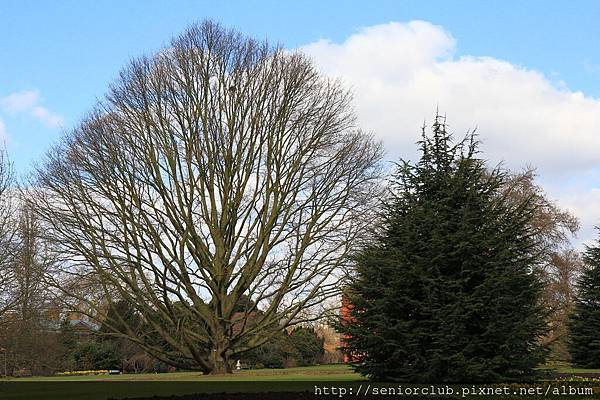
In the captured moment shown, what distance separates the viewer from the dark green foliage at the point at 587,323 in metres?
32.2

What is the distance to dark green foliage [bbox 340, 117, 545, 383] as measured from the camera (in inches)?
635

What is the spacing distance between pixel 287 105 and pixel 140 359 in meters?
24.4

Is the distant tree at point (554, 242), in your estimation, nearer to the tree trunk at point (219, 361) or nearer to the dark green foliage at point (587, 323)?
the dark green foliage at point (587, 323)

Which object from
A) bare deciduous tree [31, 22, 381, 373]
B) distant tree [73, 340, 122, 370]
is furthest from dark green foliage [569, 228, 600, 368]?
distant tree [73, 340, 122, 370]

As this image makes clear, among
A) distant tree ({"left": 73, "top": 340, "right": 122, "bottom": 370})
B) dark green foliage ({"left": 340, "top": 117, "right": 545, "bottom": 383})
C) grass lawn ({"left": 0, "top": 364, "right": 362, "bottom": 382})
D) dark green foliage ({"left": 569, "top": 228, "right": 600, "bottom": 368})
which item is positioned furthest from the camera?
distant tree ({"left": 73, "top": 340, "right": 122, "bottom": 370})

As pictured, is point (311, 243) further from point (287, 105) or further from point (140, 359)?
point (140, 359)

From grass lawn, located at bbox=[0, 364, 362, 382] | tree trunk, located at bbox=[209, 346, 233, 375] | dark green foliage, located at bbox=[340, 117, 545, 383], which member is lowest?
grass lawn, located at bbox=[0, 364, 362, 382]

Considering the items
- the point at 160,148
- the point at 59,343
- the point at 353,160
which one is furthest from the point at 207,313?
the point at 59,343

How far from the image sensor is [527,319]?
639 inches

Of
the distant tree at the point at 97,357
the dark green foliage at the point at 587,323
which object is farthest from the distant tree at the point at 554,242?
the distant tree at the point at 97,357

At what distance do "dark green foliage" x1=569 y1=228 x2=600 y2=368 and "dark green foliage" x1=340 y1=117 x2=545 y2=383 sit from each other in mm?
17367

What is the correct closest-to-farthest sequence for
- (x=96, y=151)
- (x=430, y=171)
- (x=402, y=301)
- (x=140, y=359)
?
(x=402, y=301)
(x=430, y=171)
(x=96, y=151)
(x=140, y=359)

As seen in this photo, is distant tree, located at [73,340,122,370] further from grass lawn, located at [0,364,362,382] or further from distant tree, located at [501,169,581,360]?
distant tree, located at [501,169,581,360]

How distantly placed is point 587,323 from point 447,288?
19.8 meters
